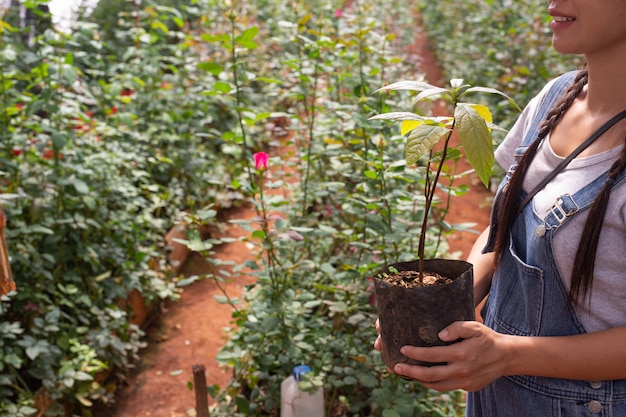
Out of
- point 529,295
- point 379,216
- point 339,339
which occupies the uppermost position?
point 529,295

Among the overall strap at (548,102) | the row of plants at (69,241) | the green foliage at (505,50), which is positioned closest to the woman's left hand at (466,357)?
the overall strap at (548,102)

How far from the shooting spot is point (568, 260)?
1048 mm

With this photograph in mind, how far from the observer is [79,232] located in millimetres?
3289

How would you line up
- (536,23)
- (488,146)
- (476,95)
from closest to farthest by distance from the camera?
(488,146)
(536,23)
(476,95)

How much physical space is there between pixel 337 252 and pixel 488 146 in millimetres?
2280

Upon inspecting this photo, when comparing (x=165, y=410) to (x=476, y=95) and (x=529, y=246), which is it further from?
(x=476, y=95)

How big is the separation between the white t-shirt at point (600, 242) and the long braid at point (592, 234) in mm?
12

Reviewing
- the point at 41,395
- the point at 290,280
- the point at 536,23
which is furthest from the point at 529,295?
the point at 536,23

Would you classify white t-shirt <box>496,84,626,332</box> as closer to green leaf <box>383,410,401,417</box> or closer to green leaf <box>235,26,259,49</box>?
green leaf <box>383,410,401,417</box>

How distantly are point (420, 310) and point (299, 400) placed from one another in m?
1.37

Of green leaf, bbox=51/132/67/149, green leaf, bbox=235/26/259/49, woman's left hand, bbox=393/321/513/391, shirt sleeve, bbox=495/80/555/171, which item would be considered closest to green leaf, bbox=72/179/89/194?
green leaf, bbox=51/132/67/149

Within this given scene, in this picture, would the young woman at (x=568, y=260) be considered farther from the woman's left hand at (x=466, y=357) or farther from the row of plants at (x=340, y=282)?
the row of plants at (x=340, y=282)

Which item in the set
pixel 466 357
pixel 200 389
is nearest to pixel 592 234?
pixel 466 357

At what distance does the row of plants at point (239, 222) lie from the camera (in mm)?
2363
